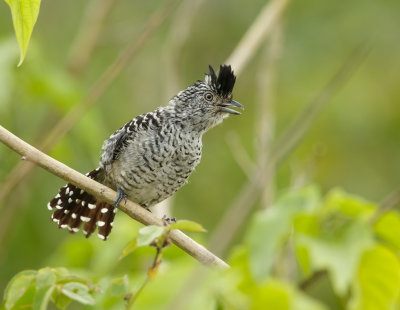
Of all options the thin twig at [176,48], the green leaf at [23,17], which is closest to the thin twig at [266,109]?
the thin twig at [176,48]

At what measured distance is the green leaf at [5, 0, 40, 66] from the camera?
1.74m

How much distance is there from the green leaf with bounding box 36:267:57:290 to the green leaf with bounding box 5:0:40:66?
2.26ft

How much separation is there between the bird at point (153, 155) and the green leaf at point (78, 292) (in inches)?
71.1

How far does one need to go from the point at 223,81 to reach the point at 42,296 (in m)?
2.44

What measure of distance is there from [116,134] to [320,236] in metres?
2.44

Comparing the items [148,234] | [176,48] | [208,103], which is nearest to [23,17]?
[148,234]

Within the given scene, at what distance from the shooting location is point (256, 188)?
1729 millimetres

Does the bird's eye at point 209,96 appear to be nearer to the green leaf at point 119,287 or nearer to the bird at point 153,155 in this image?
the bird at point 153,155

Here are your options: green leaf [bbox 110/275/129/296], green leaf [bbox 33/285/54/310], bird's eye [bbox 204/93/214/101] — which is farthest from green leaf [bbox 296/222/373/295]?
bird's eye [bbox 204/93/214/101]

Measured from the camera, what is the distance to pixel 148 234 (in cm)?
183

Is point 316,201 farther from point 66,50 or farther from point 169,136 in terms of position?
point 66,50

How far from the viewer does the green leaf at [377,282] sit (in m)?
1.63

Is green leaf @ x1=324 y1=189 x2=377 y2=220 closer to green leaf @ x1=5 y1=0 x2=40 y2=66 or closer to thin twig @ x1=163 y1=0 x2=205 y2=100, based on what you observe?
green leaf @ x1=5 y1=0 x2=40 y2=66

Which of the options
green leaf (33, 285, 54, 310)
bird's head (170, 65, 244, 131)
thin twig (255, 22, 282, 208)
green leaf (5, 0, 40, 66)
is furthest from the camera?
bird's head (170, 65, 244, 131)
